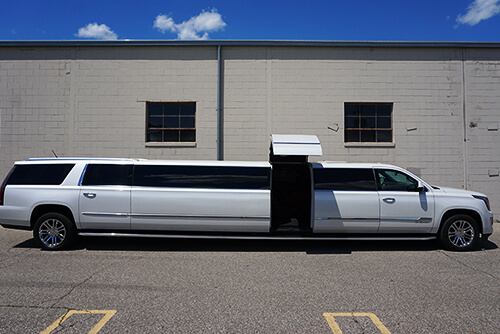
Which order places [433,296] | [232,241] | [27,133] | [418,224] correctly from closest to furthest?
[433,296] < [418,224] < [232,241] < [27,133]

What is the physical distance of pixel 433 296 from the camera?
4426mm

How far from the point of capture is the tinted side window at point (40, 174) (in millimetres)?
6969

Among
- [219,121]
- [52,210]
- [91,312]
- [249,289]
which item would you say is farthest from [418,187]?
[52,210]

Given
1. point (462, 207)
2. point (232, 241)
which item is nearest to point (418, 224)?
point (462, 207)

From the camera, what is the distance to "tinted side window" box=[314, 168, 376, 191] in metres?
6.93

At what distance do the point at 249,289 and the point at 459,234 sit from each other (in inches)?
189

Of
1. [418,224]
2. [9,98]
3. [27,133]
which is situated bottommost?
[418,224]

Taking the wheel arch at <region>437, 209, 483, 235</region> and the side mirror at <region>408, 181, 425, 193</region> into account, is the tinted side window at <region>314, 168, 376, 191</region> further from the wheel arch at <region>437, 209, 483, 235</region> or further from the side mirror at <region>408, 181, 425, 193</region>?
the wheel arch at <region>437, 209, 483, 235</region>

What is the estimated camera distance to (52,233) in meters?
6.84

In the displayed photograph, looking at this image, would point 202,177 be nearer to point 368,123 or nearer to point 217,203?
point 217,203

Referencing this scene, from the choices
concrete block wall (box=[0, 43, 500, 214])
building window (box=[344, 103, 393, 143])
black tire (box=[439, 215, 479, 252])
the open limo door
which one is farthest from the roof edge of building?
black tire (box=[439, 215, 479, 252])

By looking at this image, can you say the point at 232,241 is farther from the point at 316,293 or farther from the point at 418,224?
the point at 418,224

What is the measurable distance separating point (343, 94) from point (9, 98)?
10572mm

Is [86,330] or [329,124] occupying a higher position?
[329,124]
